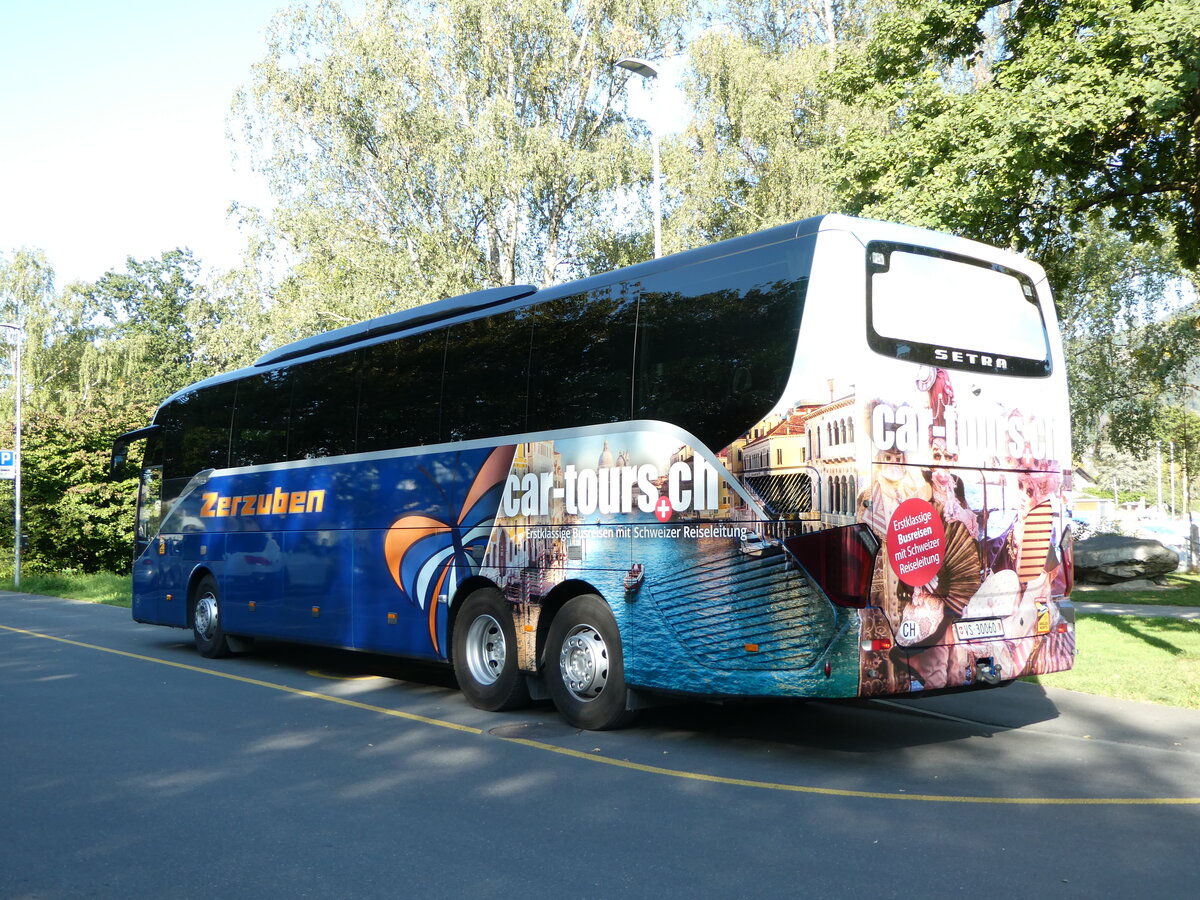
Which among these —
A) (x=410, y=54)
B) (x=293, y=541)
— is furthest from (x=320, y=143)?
(x=293, y=541)

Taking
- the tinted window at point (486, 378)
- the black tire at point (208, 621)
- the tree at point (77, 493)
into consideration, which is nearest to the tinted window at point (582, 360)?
the tinted window at point (486, 378)

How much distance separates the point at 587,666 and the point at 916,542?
289cm

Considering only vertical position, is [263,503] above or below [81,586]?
above

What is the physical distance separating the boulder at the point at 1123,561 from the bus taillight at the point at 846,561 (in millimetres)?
20273

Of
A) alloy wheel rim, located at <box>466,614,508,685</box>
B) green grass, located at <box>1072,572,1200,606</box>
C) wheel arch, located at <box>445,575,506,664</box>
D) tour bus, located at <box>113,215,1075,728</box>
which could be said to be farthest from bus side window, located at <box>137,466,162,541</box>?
green grass, located at <box>1072,572,1200,606</box>

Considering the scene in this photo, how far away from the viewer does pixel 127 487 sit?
107ft

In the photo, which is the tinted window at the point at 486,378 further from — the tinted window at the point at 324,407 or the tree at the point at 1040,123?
the tree at the point at 1040,123

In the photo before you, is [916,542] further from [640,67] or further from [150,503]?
[640,67]

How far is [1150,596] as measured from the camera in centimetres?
2217

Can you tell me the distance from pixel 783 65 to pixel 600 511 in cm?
2670

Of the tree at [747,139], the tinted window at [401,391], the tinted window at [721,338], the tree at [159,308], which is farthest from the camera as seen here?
the tree at [159,308]

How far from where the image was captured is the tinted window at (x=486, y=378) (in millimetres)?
10094

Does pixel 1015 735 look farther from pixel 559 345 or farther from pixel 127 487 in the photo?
pixel 127 487

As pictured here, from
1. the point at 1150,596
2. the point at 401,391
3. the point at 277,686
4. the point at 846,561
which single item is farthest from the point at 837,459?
the point at 1150,596
